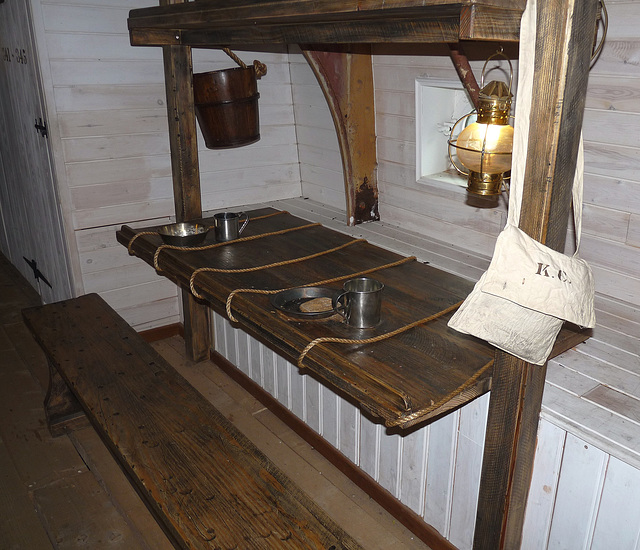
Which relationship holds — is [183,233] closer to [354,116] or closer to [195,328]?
[195,328]

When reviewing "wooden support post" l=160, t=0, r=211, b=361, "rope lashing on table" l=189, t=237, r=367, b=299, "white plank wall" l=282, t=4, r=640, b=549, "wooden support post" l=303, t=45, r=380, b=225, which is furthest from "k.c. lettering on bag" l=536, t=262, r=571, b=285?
"wooden support post" l=160, t=0, r=211, b=361

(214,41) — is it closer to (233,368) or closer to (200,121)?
(200,121)

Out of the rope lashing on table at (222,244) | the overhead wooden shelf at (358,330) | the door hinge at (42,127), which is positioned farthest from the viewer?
the door hinge at (42,127)

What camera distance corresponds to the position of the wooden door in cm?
361

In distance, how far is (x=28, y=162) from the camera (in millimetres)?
4195

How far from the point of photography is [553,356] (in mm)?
2109

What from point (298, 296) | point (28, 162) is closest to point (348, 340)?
point (298, 296)

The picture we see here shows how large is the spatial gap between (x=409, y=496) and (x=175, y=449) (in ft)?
3.48

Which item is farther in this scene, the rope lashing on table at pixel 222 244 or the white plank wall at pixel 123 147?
the white plank wall at pixel 123 147

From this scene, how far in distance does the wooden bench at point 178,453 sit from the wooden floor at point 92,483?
0.55 metres

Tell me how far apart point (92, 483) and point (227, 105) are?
2.09m

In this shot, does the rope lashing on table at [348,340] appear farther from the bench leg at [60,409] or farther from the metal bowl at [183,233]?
the bench leg at [60,409]

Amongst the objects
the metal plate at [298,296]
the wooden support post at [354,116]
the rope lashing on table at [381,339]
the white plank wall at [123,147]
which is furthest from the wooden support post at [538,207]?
the white plank wall at [123,147]

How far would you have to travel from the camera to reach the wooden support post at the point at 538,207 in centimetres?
146
